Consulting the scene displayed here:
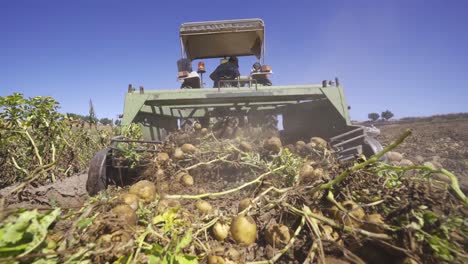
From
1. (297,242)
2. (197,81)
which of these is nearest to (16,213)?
(297,242)

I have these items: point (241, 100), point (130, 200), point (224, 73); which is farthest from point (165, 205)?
point (224, 73)

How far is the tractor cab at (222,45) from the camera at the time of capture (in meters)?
5.98

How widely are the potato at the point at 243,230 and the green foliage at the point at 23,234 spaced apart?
1083 mm

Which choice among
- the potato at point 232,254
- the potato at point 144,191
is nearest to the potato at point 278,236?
the potato at point 232,254

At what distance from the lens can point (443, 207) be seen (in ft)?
4.38

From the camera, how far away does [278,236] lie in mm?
1674

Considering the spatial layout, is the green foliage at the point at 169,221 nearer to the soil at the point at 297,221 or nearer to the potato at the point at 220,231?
the soil at the point at 297,221

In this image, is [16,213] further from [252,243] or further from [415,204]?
[415,204]

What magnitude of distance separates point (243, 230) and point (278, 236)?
9.6 inches

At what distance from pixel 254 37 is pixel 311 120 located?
3.05 m

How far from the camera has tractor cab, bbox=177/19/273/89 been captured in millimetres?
5980

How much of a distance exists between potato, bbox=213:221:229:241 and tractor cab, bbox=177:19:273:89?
4101 millimetres

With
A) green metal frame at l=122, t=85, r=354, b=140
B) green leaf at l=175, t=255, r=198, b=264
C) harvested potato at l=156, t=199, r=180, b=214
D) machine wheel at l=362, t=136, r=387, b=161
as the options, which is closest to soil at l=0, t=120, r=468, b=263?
harvested potato at l=156, t=199, r=180, b=214

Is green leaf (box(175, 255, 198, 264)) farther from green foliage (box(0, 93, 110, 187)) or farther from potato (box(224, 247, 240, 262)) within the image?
green foliage (box(0, 93, 110, 187))
